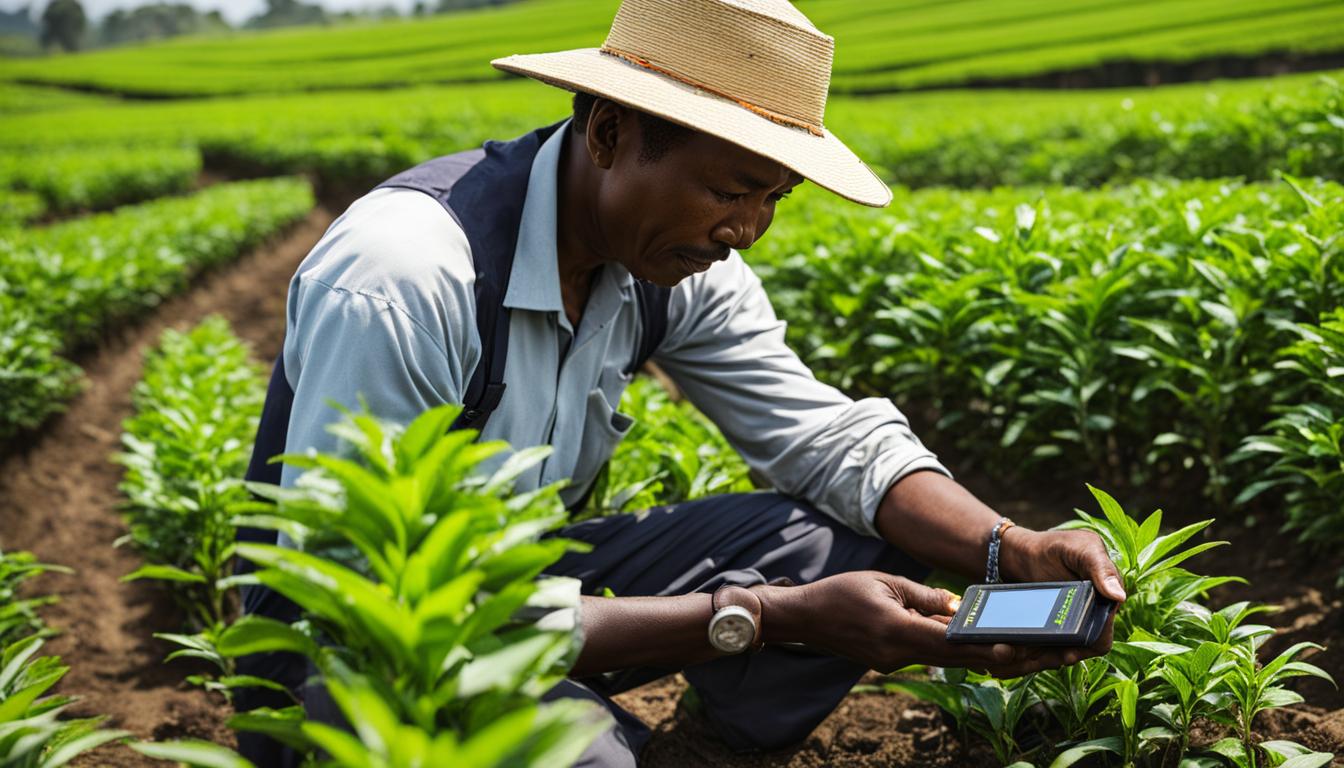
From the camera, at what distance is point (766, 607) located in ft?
6.79

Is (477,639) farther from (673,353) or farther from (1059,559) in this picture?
(673,353)

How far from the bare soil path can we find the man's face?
1.32m

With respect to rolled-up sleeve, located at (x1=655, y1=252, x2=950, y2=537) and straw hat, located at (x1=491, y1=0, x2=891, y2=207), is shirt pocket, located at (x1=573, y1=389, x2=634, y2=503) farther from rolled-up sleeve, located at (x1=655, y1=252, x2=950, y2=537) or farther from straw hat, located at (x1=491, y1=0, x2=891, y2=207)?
straw hat, located at (x1=491, y1=0, x2=891, y2=207)

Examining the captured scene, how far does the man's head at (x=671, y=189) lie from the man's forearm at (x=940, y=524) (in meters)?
0.66

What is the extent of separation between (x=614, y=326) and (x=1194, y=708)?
1381 millimetres

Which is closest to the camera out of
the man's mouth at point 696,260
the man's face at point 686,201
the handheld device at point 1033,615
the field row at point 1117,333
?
the handheld device at point 1033,615

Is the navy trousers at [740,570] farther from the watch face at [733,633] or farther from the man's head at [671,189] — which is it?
the man's head at [671,189]

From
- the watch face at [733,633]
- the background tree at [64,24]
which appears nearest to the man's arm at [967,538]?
the watch face at [733,633]

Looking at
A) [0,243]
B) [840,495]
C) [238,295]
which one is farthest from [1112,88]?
[840,495]

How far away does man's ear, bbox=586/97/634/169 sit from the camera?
2064 millimetres

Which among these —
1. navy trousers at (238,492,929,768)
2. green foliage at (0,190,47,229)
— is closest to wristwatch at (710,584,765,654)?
navy trousers at (238,492,929,768)

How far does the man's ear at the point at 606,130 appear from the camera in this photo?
206 centimetres

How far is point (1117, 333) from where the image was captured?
10.2 feet

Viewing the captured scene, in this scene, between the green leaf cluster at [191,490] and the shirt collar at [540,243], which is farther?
the green leaf cluster at [191,490]
